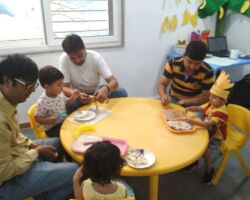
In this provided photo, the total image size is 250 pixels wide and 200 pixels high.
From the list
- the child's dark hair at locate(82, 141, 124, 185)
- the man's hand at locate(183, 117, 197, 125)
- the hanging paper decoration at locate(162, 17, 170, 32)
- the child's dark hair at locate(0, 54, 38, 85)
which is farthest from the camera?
the hanging paper decoration at locate(162, 17, 170, 32)

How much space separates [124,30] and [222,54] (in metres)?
1.34

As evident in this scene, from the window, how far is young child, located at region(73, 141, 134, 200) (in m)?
1.91

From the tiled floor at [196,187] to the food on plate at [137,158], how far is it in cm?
64

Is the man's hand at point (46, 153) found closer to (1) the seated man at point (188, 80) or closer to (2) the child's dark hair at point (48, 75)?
(2) the child's dark hair at point (48, 75)

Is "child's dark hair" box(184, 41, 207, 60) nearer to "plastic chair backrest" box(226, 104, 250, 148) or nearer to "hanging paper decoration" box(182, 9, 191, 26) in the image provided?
"plastic chair backrest" box(226, 104, 250, 148)

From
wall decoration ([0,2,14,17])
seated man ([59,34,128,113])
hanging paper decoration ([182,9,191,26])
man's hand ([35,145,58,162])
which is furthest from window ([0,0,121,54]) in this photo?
man's hand ([35,145,58,162])

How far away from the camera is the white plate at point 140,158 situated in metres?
1.24

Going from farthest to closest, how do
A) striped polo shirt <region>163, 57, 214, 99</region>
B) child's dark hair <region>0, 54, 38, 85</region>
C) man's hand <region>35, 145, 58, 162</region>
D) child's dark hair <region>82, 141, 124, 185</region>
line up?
striped polo shirt <region>163, 57, 214, 99</region> → man's hand <region>35, 145, 58, 162</region> → child's dark hair <region>0, 54, 38, 85</region> → child's dark hair <region>82, 141, 124, 185</region>

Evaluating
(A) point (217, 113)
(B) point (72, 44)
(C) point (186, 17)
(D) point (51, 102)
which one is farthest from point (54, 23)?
(A) point (217, 113)

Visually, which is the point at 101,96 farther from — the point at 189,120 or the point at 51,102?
the point at 189,120

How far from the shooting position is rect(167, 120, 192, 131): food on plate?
1.55 meters

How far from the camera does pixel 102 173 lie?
100 centimetres

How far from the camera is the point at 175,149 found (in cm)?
137

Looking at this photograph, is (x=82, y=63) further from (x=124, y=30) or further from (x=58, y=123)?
(x=124, y=30)
